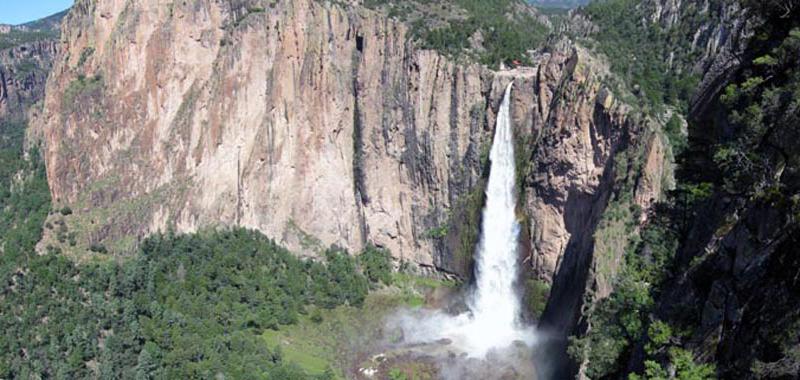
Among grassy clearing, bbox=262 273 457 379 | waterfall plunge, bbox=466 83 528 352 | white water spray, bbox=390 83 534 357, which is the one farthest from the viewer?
waterfall plunge, bbox=466 83 528 352

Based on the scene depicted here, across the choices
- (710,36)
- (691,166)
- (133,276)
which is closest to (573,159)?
(710,36)

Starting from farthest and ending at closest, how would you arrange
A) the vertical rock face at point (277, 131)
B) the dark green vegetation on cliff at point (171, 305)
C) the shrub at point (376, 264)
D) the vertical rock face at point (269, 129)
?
the vertical rock face at point (269, 129) → the shrub at point (376, 264) → the vertical rock face at point (277, 131) → the dark green vegetation on cliff at point (171, 305)

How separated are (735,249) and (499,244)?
3814 cm

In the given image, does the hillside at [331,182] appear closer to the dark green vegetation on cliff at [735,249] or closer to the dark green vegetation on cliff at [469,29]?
the dark green vegetation on cliff at [469,29]

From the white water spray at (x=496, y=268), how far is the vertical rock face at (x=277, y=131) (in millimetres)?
1796

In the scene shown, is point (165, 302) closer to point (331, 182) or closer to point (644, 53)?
point (331, 182)

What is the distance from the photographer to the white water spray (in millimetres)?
56500

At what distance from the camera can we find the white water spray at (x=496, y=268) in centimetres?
5650

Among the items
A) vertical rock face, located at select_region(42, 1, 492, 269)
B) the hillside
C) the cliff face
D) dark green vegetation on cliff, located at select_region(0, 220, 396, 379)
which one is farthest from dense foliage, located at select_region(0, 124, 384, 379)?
the cliff face

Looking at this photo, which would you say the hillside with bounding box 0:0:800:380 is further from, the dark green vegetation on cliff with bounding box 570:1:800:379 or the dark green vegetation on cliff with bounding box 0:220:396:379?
the dark green vegetation on cliff with bounding box 570:1:800:379

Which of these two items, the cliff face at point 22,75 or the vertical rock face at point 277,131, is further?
the cliff face at point 22,75

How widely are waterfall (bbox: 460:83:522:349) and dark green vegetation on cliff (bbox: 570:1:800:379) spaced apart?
73.2ft

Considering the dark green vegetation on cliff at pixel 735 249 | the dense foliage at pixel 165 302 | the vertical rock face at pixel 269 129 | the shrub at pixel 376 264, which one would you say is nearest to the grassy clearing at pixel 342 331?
the shrub at pixel 376 264

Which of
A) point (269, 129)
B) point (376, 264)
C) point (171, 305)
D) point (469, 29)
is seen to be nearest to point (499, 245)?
point (376, 264)
